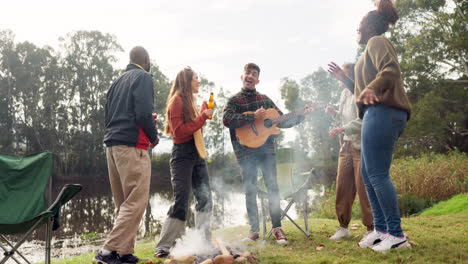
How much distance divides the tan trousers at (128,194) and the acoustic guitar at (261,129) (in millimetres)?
1344

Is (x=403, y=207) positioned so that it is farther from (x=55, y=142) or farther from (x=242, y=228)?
(x=55, y=142)

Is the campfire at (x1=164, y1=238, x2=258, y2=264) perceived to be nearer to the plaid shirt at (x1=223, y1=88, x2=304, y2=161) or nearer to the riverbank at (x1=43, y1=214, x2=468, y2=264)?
the riverbank at (x1=43, y1=214, x2=468, y2=264)

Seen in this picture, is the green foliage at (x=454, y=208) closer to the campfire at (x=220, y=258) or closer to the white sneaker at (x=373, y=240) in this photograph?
the white sneaker at (x=373, y=240)

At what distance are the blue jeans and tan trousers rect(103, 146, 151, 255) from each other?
6.06 feet

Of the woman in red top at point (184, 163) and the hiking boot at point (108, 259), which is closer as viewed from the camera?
the hiking boot at point (108, 259)

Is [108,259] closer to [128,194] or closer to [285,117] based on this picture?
[128,194]

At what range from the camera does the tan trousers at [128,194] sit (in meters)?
2.95

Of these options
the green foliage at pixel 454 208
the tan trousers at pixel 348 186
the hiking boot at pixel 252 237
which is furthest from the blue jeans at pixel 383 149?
the green foliage at pixel 454 208

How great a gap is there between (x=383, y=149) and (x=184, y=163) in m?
1.79

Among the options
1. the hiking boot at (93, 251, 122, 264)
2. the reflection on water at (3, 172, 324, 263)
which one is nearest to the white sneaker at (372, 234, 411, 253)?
the hiking boot at (93, 251, 122, 264)

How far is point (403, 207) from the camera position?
834 cm

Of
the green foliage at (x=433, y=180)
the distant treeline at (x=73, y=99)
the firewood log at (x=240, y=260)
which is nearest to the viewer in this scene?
the firewood log at (x=240, y=260)

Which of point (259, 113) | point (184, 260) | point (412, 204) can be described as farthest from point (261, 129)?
point (412, 204)

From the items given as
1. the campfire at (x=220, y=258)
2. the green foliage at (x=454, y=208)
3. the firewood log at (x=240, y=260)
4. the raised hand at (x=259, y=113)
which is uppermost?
the raised hand at (x=259, y=113)
